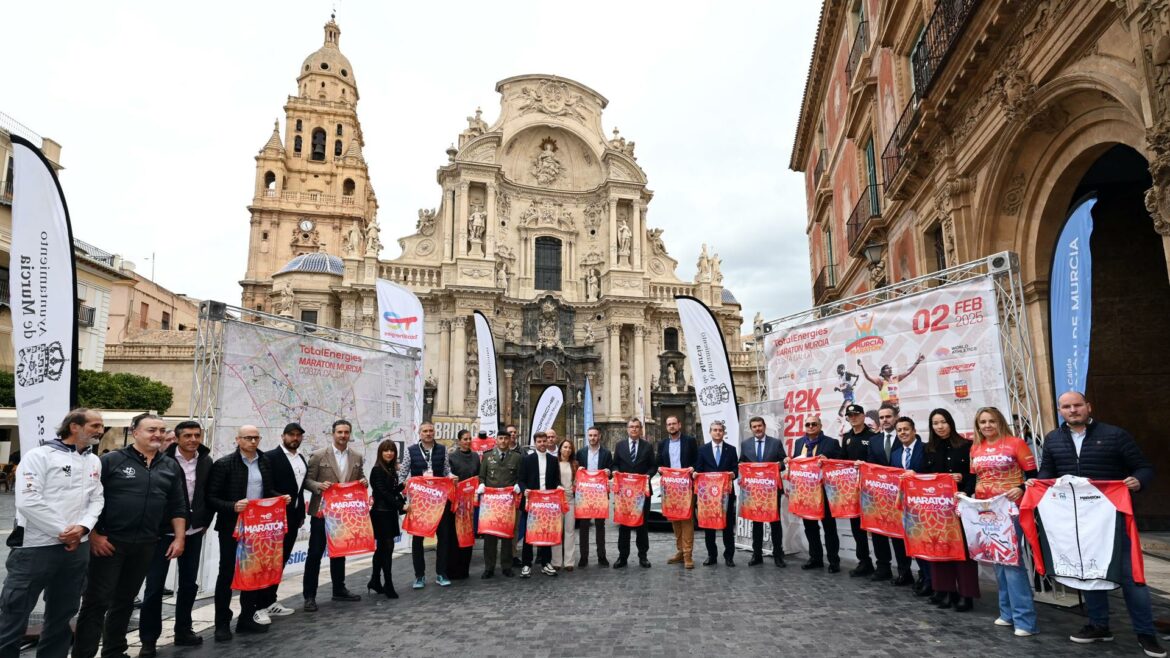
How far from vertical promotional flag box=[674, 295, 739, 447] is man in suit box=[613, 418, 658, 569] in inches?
68.8

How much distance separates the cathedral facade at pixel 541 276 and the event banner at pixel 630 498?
23990 millimetres

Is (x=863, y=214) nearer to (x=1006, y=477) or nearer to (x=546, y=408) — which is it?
(x=546, y=408)

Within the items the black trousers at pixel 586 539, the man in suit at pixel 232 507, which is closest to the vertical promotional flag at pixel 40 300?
the man in suit at pixel 232 507

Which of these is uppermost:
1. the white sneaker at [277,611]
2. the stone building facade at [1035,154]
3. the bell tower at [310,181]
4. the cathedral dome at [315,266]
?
the bell tower at [310,181]

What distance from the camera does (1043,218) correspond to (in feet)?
29.7

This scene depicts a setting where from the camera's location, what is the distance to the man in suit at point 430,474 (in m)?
7.93

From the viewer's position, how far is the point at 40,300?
5.88 m

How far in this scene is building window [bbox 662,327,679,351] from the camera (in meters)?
37.9

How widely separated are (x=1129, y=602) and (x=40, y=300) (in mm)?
9765

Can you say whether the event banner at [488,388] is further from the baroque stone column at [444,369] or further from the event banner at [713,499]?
the baroque stone column at [444,369]

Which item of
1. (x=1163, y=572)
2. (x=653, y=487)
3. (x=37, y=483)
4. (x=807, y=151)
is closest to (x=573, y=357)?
(x=807, y=151)

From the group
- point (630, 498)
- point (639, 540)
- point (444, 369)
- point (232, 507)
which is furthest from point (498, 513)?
point (444, 369)

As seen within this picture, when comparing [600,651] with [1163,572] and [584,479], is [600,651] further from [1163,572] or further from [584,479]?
[1163,572]

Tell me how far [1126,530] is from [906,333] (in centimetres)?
379
